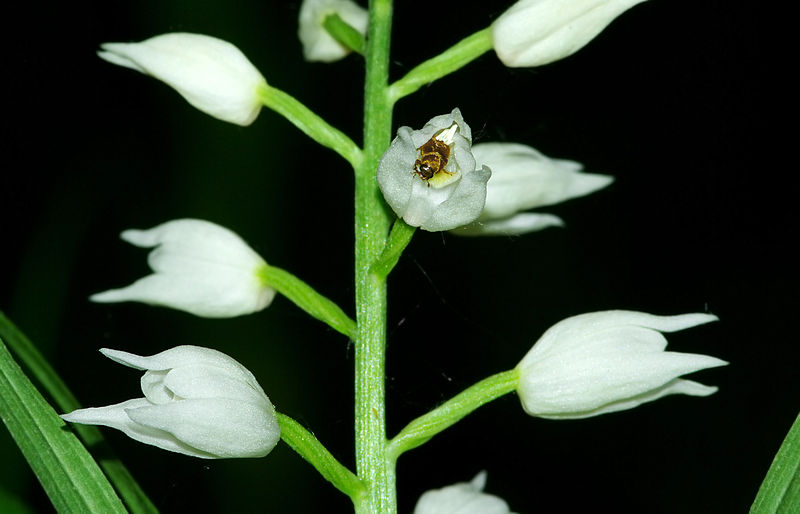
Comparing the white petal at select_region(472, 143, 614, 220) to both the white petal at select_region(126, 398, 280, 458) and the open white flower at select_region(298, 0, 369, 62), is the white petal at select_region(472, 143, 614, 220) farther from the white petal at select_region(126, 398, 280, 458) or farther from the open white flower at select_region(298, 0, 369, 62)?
the white petal at select_region(126, 398, 280, 458)

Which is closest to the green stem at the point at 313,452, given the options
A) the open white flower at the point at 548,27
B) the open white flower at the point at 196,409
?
the open white flower at the point at 196,409

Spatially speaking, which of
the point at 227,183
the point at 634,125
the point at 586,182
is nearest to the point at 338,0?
the point at 586,182

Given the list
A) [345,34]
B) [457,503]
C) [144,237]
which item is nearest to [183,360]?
[144,237]

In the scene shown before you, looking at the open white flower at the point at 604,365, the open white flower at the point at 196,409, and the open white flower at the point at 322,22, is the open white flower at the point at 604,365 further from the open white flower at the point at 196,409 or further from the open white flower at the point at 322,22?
the open white flower at the point at 322,22

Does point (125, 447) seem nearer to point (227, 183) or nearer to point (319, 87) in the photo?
point (227, 183)

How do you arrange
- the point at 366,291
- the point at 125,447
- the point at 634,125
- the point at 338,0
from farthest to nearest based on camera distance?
the point at 634,125, the point at 125,447, the point at 338,0, the point at 366,291

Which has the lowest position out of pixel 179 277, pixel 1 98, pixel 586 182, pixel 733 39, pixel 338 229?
pixel 179 277
